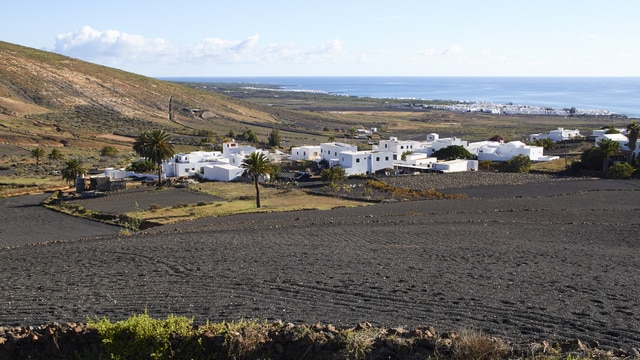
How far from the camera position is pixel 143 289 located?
17.8 m

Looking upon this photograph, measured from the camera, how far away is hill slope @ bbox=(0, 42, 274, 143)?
330 feet

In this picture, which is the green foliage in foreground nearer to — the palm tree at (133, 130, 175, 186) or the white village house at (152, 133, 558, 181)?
the palm tree at (133, 130, 175, 186)

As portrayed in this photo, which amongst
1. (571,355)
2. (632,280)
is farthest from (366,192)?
(571,355)

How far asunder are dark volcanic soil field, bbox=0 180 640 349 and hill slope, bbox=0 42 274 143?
231 feet

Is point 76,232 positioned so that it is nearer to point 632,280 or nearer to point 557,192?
point 632,280

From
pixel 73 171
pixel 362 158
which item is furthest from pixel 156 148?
pixel 362 158

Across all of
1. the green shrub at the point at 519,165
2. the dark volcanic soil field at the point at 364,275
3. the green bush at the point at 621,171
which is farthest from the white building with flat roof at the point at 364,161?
the dark volcanic soil field at the point at 364,275

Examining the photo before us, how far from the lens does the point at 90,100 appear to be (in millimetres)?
117375

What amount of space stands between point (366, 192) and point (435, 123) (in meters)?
105

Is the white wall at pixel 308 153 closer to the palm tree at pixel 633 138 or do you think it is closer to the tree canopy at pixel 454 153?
the tree canopy at pixel 454 153

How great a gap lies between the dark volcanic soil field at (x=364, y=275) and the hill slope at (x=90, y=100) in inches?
2767

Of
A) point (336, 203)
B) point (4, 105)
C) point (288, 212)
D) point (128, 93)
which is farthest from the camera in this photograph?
point (128, 93)

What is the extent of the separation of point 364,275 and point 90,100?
110 meters

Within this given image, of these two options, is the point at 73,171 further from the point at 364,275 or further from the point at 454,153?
the point at 454,153
